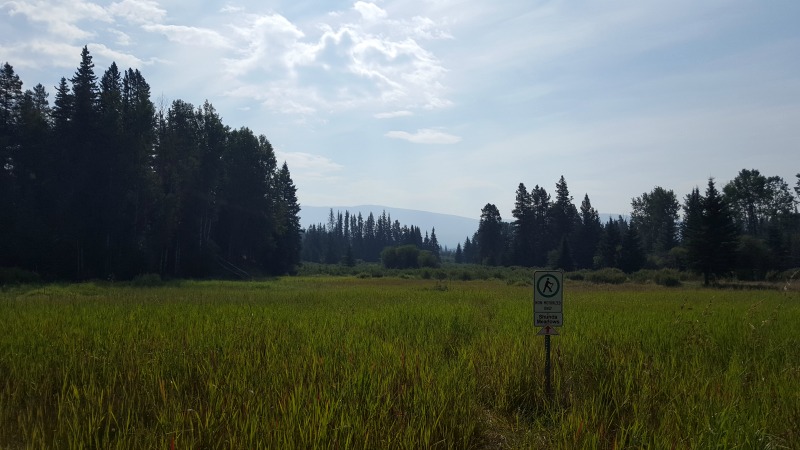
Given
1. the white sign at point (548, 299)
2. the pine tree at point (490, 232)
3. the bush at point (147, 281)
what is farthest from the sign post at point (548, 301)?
the pine tree at point (490, 232)

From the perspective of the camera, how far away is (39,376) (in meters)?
5.59

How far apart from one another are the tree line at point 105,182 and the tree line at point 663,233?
43.1 m

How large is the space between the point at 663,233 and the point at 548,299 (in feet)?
311

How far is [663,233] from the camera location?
3477 inches

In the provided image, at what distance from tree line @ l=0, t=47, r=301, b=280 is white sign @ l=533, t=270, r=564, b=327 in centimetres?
3734

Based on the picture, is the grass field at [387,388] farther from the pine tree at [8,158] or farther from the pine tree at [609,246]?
the pine tree at [609,246]

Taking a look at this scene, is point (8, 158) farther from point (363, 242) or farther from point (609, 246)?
point (363, 242)

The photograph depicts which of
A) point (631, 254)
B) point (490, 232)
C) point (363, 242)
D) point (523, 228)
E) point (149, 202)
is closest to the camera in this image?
point (149, 202)

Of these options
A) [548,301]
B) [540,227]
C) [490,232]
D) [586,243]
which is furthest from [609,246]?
[548,301]

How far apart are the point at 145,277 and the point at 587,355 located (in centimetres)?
3080

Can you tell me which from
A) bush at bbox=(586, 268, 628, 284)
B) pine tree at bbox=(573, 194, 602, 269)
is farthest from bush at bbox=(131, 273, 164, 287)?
pine tree at bbox=(573, 194, 602, 269)

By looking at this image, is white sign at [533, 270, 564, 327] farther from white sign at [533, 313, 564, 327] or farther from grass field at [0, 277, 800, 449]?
grass field at [0, 277, 800, 449]

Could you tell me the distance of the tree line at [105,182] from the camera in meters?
34.2

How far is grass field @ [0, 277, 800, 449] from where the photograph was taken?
3.97m
